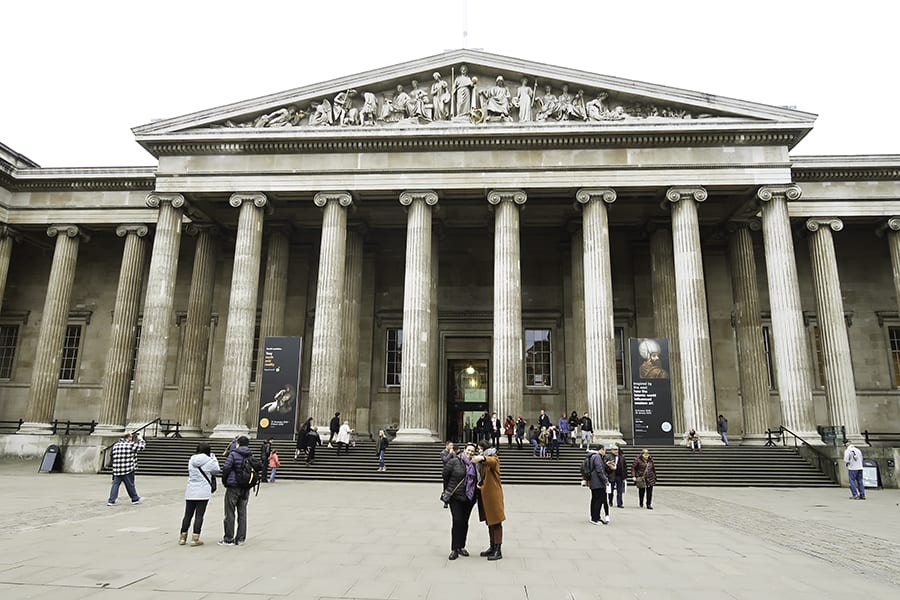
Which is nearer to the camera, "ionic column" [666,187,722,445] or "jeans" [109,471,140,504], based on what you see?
"jeans" [109,471,140,504]

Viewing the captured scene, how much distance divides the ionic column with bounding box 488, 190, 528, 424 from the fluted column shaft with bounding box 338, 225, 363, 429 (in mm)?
6995

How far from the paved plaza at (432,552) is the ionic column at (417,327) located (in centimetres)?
829

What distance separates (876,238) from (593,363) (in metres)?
17.6

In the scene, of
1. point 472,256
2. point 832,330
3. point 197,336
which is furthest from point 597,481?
point 197,336

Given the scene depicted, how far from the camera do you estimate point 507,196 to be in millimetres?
24656

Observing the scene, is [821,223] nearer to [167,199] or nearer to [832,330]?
[832,330]

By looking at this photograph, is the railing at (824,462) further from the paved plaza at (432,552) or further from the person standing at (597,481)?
the person standing at (597,481)

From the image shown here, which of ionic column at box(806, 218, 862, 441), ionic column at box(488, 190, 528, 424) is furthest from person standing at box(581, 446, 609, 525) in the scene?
ionic column at box(806, 218, 862, 441)

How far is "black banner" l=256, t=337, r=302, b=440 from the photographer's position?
2183 cm

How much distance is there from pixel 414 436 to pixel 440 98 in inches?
533

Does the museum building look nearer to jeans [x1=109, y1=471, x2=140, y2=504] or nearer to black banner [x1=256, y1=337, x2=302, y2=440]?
black banner [x1=256, y1=337, x2=302, y2=440]

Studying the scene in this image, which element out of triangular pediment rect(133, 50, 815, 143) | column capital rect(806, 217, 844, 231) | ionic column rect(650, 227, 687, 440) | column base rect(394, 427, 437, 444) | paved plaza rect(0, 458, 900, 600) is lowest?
paved plaza rect(0, 458, 900, 600)

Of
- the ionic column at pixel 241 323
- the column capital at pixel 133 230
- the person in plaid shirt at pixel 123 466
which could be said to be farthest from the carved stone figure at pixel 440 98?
the person in plaid shirt at pixel 123 466

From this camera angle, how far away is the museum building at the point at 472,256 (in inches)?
936
